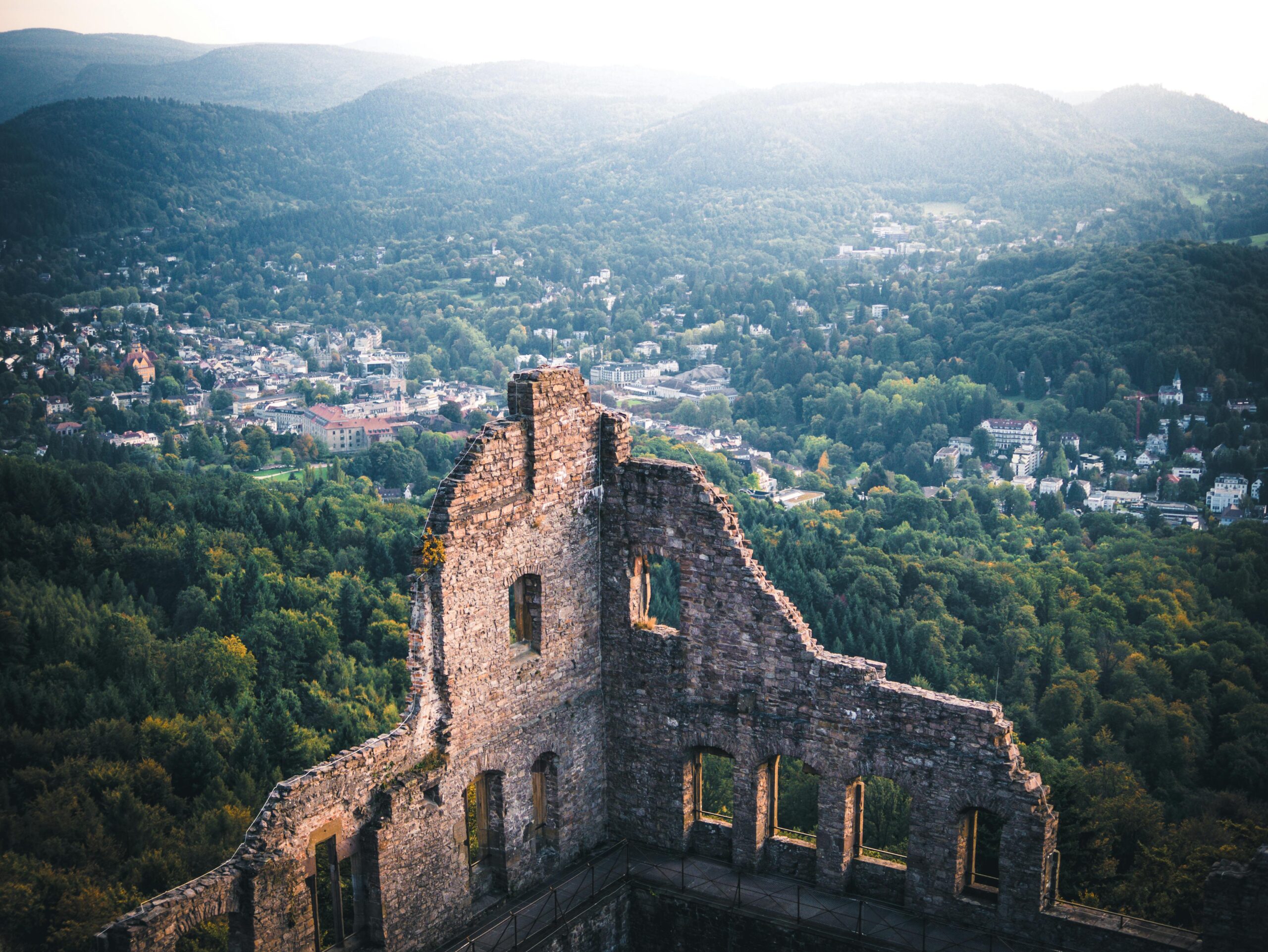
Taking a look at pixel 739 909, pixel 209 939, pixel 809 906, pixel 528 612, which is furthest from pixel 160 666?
pixel 809 906

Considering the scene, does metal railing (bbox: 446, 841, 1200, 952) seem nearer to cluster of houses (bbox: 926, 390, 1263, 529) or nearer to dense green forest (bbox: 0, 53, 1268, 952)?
dense green forest (bbox: 0, 53, 1268, 952)

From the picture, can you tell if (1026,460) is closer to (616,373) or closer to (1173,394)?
(1173,394)

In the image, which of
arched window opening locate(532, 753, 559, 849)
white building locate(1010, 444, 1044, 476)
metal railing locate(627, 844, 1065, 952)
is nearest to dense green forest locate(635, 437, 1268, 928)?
metal railing locate(627, 844, 1065, 952)

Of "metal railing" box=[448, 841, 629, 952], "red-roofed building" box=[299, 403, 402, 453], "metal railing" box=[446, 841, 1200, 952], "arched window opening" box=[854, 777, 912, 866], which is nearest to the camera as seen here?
"metal railing" box=[446, 841, 1200, 952]

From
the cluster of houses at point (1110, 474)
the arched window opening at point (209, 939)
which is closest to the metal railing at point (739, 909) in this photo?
the arched window opening at point (209, 939)

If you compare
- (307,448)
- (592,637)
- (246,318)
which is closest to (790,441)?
(307,448)

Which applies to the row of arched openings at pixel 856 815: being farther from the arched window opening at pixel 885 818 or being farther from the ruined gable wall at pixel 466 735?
the ruined gable wall at pixel 466 735
